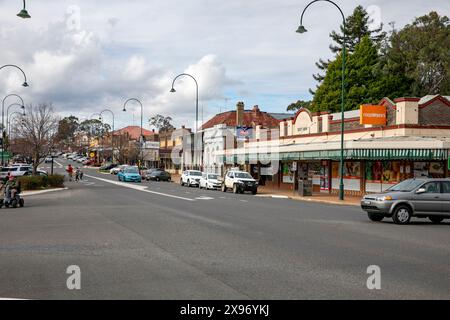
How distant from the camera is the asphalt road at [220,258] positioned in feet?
25.6

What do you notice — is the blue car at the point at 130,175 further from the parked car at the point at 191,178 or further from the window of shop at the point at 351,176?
the window of shop at the point at 351,176

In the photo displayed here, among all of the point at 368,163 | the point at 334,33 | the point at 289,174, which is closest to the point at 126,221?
the point at 368,163

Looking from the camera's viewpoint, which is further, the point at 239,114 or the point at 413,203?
the point at 239,114

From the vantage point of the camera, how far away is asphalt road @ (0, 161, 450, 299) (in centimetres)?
780

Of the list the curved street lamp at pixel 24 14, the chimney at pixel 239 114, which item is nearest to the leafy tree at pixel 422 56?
the chimney at pixel 239 114

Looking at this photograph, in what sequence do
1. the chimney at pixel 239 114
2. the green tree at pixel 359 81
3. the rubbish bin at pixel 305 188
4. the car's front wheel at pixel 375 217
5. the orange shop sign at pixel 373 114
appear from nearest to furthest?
the car's front wheel at pixel 375 217, the orange shop sign at pixel 373 114, the rubbish bin at pixel 305 188, the green tree at pixel 359 81, the chimney at pixel 239 114

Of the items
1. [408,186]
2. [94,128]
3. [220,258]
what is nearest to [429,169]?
[408,186]

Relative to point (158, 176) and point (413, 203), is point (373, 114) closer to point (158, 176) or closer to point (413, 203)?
point (413, 203)

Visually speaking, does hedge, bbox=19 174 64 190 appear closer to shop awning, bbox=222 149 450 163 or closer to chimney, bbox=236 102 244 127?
shop awning, bbox=222 149 450 163

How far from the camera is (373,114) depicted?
115ft

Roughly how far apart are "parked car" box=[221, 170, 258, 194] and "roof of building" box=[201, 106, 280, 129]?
1174 inches

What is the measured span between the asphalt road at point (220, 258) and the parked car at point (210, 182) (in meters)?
28.6

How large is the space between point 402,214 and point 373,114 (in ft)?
58.9

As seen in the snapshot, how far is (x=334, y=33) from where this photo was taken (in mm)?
76250
